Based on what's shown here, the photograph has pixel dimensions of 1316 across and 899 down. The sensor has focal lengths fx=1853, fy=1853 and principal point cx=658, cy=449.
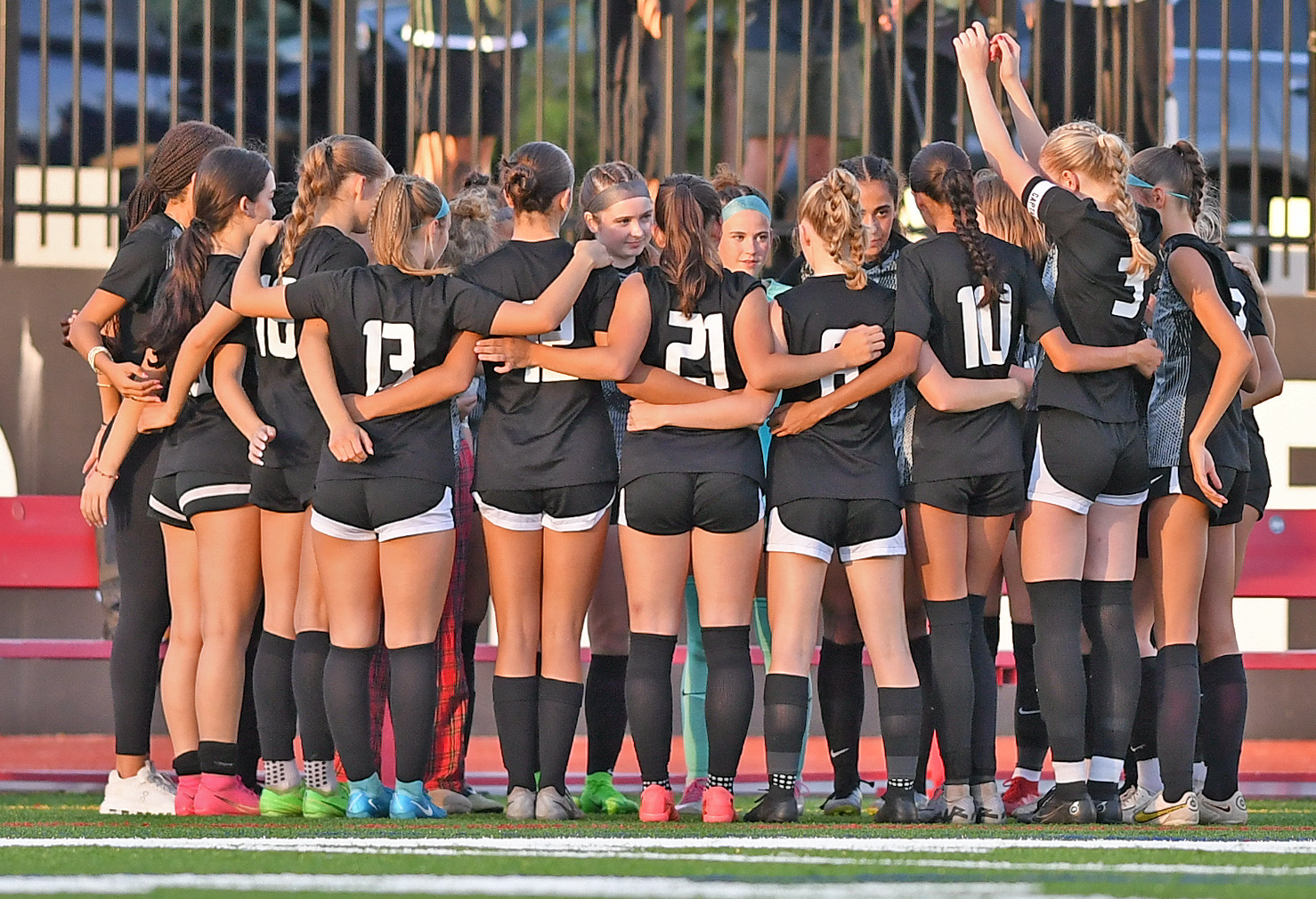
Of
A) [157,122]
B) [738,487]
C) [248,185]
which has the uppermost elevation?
[157,122]

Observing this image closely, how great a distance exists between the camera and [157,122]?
28.0 feet

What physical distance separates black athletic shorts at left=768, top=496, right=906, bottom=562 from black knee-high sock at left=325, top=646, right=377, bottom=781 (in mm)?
1144

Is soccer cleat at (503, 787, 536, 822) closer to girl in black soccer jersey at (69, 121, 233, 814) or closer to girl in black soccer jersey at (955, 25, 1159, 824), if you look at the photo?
girl in black soccer jersey at (69, 121, 233, 814)

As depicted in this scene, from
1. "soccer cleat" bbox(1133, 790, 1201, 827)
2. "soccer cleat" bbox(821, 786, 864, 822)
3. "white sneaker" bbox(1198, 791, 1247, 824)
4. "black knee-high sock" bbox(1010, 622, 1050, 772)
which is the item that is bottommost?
"soccer cleat" bbox(821, 786, 864, 822)

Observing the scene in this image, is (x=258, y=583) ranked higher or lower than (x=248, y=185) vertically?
lower

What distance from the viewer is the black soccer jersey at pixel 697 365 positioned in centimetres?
486

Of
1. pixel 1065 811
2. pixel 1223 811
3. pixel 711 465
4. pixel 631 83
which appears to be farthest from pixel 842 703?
pixel 631 83

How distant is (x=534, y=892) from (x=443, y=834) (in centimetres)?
123

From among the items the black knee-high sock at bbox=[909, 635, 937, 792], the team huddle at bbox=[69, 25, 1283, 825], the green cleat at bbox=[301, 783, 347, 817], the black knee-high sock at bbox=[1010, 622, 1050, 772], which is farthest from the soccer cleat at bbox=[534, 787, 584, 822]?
the black knee-high sock at bbox=[1010, 622, 1050, 772]

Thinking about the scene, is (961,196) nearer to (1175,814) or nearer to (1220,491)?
(1220,491)

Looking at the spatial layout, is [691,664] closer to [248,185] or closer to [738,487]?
[738,487]

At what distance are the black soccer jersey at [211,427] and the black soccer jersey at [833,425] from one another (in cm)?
147

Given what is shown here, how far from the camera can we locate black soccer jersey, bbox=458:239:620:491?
15.9 feet

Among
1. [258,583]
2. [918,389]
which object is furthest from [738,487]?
[258,583]
